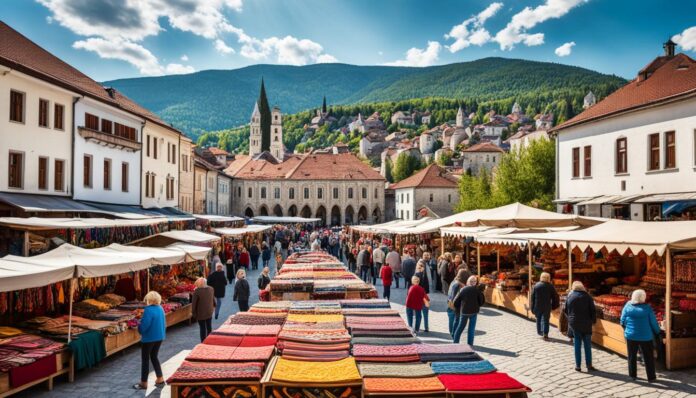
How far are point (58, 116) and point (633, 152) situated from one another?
26.2m

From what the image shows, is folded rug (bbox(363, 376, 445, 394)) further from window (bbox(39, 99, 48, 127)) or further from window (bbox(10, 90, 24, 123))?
window (bbox(39, 99, 48, 127))

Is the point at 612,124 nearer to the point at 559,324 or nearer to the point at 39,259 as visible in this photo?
the point at 559,324

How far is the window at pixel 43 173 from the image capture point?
23.7 m

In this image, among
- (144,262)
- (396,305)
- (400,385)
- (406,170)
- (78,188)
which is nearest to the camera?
(400,385)

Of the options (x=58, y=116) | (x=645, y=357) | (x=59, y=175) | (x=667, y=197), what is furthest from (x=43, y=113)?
(x=667, y=197)

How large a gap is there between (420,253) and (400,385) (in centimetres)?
2144

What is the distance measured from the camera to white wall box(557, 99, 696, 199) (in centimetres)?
2306

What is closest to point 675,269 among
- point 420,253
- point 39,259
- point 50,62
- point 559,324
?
point 559,324

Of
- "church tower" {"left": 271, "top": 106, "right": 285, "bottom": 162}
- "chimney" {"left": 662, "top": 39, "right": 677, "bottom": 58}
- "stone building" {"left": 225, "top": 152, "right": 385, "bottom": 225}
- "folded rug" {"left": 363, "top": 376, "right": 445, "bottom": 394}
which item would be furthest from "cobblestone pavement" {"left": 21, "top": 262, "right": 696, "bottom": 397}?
"church tower" {"left": 271, "top": 106, "right": 285, "bottom": 162}

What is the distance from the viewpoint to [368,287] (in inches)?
554

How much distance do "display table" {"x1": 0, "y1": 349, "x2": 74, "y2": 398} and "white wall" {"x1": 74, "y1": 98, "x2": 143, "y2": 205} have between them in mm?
17904

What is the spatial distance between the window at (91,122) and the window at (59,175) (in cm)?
282

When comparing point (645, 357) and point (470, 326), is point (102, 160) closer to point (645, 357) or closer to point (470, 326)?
point (470, 326)

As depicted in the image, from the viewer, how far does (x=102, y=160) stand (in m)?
29.1
